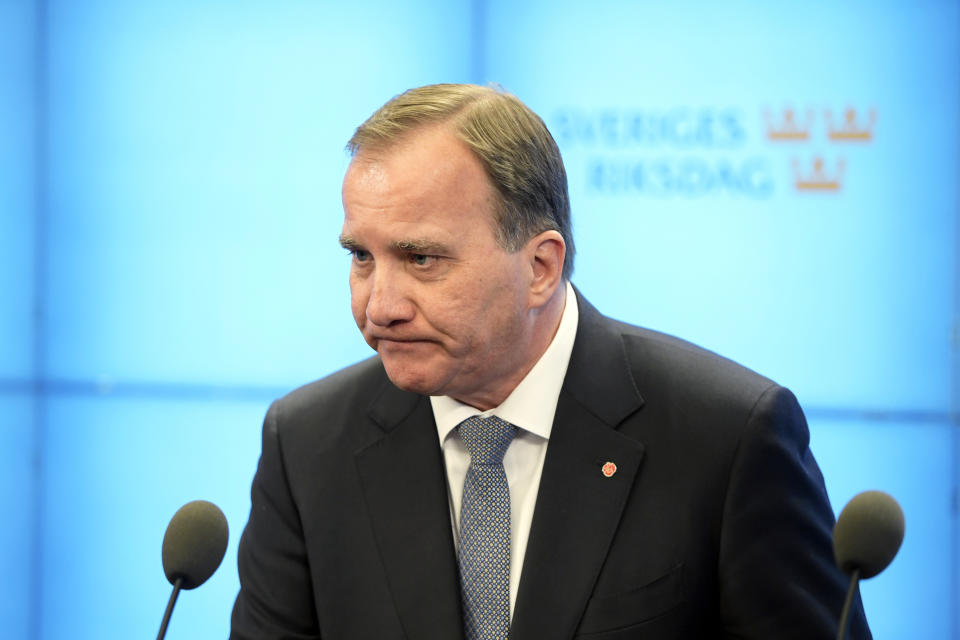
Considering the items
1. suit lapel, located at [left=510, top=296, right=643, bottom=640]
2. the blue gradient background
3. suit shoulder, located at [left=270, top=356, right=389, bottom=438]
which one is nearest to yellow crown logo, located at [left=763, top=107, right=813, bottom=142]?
the blue gradient background

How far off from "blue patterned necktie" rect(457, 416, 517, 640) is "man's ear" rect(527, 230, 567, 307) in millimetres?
197

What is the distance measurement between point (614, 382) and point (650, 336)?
136mm

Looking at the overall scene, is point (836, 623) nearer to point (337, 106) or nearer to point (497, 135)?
point (497, 135)

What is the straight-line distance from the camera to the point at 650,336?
5.65 feet

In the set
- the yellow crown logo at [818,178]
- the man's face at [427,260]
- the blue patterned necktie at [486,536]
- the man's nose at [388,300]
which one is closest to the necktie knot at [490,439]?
the blue patterned necktie at [486,536]

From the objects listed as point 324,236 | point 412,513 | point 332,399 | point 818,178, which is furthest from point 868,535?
point 324,236

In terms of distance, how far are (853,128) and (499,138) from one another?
1.72m

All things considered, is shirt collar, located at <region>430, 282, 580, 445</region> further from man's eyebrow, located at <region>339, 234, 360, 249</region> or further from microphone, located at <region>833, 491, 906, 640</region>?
microphone, located at <region>833, 491, 906, 640</region>

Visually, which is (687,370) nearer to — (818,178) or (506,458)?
(506,458)

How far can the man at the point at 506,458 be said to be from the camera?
57.0 inches

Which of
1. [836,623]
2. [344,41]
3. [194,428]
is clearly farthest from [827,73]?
[194,428]

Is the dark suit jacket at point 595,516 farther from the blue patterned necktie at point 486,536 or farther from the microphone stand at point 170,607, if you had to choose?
the microphone stand at point 170,607

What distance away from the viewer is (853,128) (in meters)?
2.90

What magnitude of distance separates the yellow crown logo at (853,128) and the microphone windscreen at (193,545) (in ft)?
7.21
